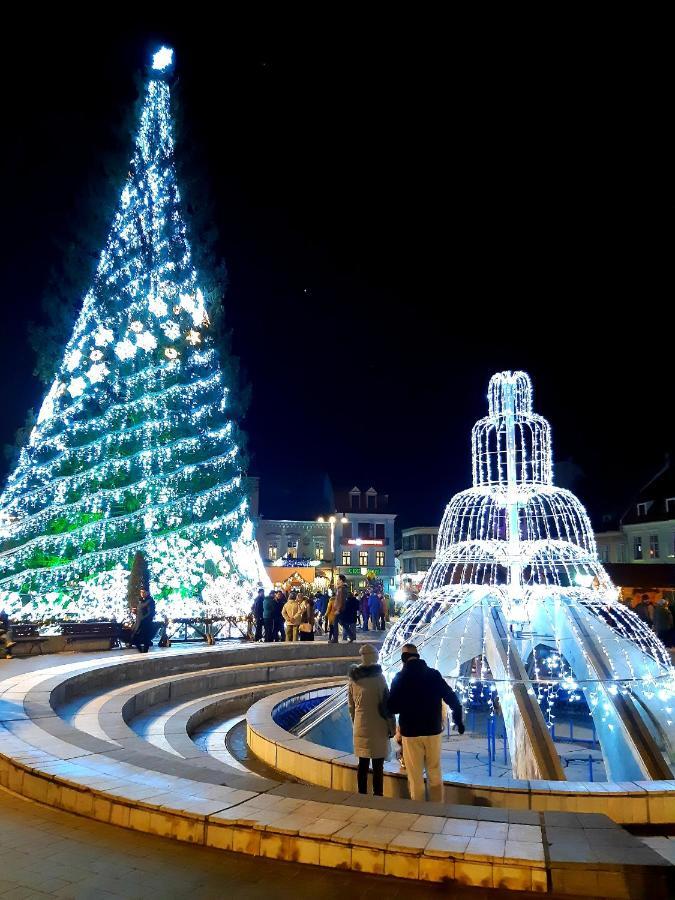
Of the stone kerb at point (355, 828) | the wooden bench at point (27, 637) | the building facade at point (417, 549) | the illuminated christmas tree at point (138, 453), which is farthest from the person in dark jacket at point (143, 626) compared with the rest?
the building facade at point (417, 549)

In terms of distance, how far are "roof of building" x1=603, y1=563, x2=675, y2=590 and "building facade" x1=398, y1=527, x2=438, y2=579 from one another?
112 feet

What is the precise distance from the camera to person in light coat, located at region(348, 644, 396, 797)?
6.33 m

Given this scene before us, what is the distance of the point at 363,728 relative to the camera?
638cm

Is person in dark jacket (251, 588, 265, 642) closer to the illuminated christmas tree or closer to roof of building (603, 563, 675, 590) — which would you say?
the illuminated christmas tree

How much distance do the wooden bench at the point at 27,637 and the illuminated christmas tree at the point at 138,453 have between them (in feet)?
9.71

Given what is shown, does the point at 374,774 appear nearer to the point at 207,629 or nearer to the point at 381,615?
the point at 207,629

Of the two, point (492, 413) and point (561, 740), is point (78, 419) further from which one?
point (561, 740)

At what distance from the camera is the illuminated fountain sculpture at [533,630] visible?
8.49 m

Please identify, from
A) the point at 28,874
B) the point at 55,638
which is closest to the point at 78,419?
the point at 55,638

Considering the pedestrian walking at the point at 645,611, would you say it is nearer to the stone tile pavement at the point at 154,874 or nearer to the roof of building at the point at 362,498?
the stone tile pavement at the point at 154,874

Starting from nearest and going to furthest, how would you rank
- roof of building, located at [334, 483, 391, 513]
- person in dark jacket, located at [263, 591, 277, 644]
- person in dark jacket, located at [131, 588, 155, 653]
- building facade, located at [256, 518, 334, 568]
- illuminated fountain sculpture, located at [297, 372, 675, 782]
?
illuminated fountain sculpture, located at [297, 372, 675, 782]
person in dark jacket, located at [131, 588, 155, 653]
person in dark jacket, located at [263, 591, 277, 644]
building facade, located at [256, 518, 334, 568]
roof of building, located at [334, 483, 391, 513]

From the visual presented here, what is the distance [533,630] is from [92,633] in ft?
34.2

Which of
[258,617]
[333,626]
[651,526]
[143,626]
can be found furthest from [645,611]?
[651,526]

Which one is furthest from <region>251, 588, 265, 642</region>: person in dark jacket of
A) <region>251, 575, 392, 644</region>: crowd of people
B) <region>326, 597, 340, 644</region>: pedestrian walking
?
<region>326, 597, 340, 644</region>: pedestrian walking
